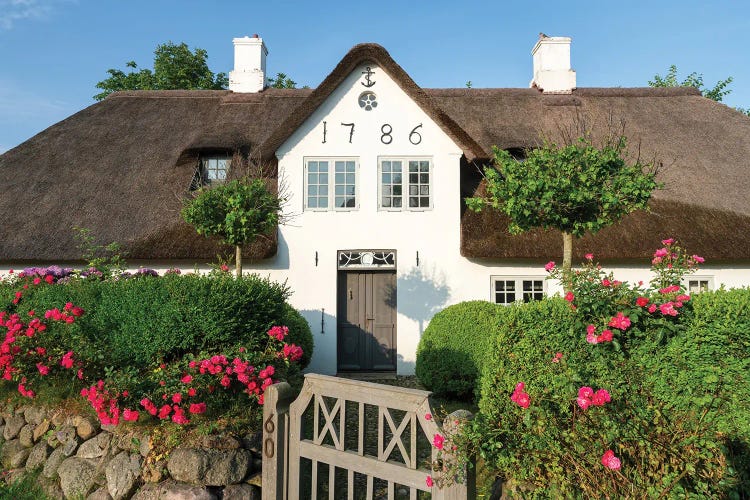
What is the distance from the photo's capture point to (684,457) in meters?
2.70

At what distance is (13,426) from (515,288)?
807cm

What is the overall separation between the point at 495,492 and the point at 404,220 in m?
6.51

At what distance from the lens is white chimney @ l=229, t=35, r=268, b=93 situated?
41.4 ft

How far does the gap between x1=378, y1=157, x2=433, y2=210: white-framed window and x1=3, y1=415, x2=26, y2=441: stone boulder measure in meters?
6.53

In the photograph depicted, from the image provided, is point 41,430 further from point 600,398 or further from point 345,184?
point 345,184

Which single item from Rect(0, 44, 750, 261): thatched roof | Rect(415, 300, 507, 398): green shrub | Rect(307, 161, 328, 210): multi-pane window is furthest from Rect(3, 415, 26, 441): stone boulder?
Rect(307, 161, 328, 210): multi-pane window

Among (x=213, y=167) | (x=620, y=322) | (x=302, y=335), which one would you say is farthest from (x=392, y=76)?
(x=620, y=322)

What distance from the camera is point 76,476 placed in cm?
432

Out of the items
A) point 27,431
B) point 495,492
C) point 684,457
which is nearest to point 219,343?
point 27,431

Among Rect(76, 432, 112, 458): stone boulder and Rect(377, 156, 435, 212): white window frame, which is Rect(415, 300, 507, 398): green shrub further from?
Rect(76, 432, 112, 458): stone boulder

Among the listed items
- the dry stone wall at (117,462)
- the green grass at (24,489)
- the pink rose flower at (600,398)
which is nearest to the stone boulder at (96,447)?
the dry stone wall at (117,462)

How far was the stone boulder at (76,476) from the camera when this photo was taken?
4254 mm

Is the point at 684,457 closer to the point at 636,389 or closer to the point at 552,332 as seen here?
the point at 636,389

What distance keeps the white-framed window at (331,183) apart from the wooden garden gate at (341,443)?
5.94 m
